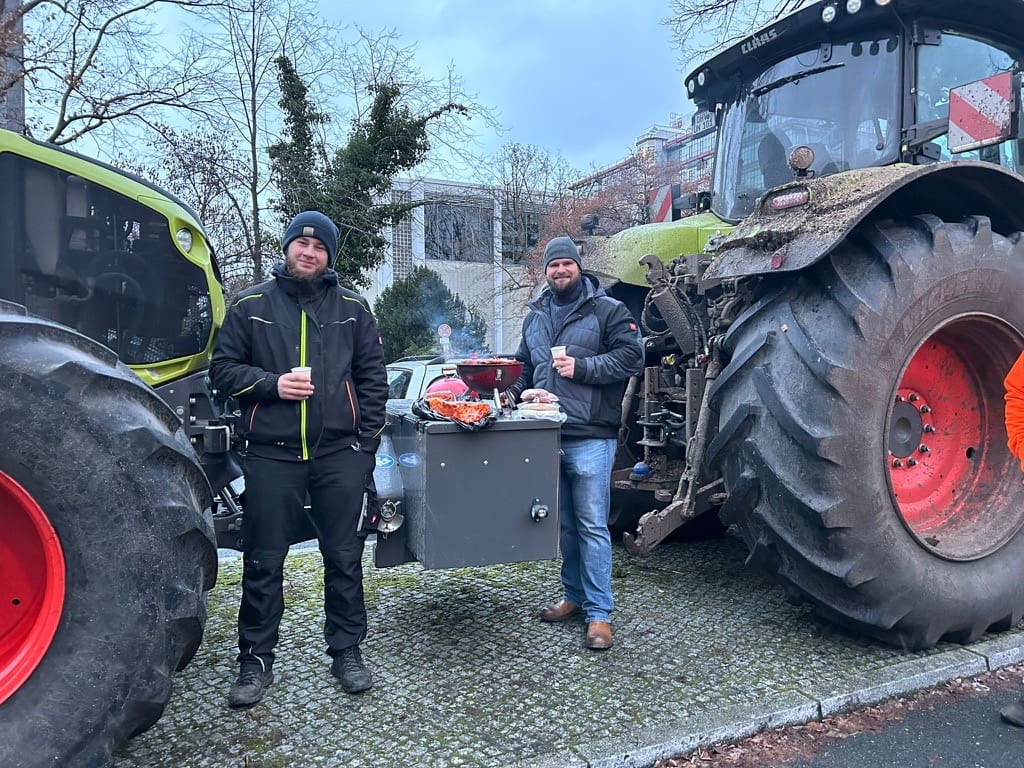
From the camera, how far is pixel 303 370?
299cm

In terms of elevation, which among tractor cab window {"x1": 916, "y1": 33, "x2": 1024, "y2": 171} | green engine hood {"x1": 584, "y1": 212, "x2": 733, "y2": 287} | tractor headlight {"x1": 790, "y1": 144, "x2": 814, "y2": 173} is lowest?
green engine hood {"x1": 584, "y1": 212, "x2": 733, "y2": 287}

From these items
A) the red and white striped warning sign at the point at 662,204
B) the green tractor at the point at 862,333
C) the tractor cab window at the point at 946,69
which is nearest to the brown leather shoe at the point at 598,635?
the green tractor at the point at 862,333

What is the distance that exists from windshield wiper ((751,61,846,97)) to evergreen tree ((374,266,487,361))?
1837 centimetres

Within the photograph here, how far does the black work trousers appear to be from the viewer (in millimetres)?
3016

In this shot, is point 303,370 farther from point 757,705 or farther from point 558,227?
point 558,227

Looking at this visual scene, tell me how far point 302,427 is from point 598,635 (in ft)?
5.24

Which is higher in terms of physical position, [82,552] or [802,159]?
[802,159]

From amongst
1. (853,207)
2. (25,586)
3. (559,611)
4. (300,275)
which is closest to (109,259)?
(300,275)

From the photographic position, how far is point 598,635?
3.48 m

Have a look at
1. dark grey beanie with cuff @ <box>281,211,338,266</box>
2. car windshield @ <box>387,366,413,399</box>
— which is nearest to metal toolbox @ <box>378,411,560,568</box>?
dark grey beanie with cuff @ <box>281,211,338,266</box>

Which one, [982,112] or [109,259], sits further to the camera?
[982,112]

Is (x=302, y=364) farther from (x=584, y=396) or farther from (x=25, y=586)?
(x=584, y=396)

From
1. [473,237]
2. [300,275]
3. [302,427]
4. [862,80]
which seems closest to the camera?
[302,427]

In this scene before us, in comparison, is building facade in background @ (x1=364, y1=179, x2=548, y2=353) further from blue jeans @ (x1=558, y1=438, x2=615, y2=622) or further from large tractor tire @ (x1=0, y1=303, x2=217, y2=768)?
large tractor tire @ (x1=0, y1=303, x2=217, y2=768)
